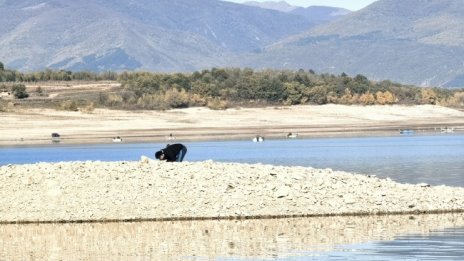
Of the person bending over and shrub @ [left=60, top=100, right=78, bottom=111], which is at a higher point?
the person bending over

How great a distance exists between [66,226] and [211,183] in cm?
342

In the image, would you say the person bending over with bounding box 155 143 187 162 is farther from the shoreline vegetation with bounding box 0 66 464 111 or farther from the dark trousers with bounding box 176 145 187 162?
the shoreline vegetation with bounding box 0 66 464 111

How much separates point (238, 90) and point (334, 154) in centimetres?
4520

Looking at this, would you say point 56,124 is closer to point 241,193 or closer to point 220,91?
point 220,91

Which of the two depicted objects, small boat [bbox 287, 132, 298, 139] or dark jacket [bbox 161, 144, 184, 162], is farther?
small boat [bbox 287, 132, 298, 139]

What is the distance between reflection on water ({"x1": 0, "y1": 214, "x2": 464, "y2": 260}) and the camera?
20.1 m

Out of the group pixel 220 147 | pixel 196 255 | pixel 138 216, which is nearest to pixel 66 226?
pixel 138 216

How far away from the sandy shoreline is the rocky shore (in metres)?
40.1

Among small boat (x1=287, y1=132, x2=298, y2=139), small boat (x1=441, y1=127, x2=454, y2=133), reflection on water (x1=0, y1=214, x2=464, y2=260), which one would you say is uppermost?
reflection on water (x1=0, y1=214, x2=464, y2=260)

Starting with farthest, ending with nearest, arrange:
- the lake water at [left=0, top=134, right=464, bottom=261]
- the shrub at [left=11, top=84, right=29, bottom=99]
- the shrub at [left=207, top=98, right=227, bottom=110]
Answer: the shrub at [left=11, top=84, right=29, bottom=99] < the shrub at [left=207, top=98, right=227, bottom=110] < the lake water at [left=0, top=134, right=464, bottom=261]

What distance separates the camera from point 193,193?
1040 inches

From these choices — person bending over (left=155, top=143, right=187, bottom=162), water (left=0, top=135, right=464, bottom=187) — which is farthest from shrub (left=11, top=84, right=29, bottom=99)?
person bending over (left=155, top=143, right=187, bottom=162)

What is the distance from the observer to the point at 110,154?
54219 millimetres

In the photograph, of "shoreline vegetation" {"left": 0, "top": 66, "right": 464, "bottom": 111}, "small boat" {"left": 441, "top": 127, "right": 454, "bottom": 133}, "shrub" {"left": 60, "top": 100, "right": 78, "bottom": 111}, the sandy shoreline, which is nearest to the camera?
the sandy shoreline
